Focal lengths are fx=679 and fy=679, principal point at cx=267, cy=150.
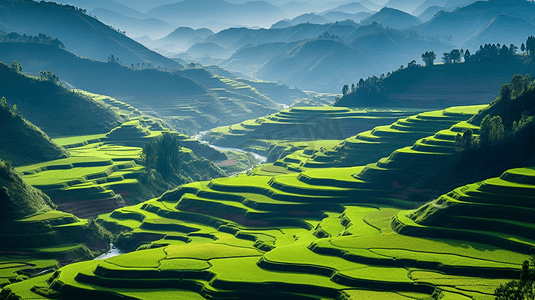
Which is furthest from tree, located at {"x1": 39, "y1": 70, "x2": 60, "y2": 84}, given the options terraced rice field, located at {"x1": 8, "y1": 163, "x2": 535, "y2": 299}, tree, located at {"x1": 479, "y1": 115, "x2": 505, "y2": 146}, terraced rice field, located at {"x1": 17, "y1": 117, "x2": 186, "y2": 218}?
tree, located at {"x1": 479, "y1": 115, "x2": 505, "y2": 146}

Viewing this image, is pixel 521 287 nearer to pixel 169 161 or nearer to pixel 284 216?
pixel 284 216

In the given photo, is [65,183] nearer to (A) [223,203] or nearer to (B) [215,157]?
(A) [223,203]

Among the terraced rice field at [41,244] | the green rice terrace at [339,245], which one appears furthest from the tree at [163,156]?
the terraced rice field at [41,244]

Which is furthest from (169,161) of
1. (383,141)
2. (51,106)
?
(51,106)

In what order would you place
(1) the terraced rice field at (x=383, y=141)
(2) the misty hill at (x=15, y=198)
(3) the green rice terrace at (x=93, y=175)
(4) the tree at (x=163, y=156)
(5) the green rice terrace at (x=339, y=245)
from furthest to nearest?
(4) the tree at (x=163, y=156) → (1) the terraced rice field at (x=383, y=141) → (3) the green rice terrace at (x=93, y=175) → (2) the misty hill at (x=15, y=198) → (5) the green rice terrace at (x=339, y=245)

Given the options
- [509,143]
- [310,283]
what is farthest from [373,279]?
[509,143]

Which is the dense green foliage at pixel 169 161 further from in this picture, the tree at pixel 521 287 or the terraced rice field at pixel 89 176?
the tree at pixel 521 287

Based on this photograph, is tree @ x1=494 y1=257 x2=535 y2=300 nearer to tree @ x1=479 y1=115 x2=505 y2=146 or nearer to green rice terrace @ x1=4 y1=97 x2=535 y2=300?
green rice terrace @ x1=4 y1=97 x2=535 y2=300
